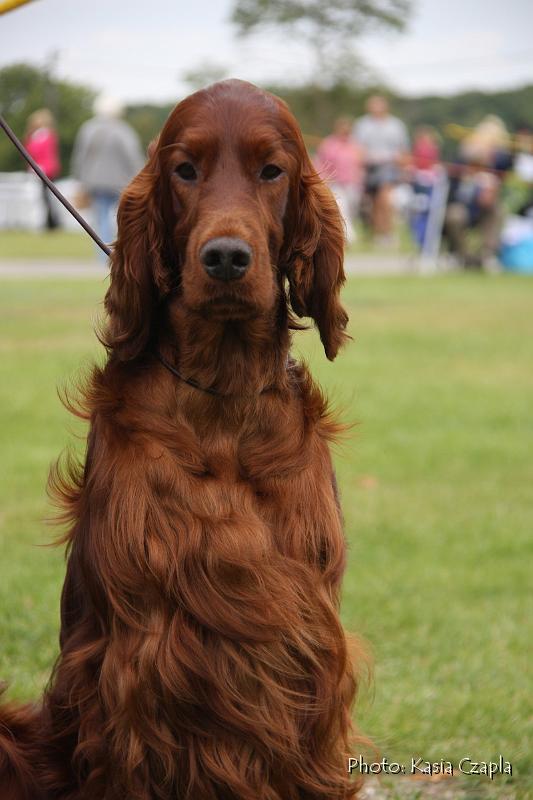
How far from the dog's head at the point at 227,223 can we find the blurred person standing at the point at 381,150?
21.5 meters

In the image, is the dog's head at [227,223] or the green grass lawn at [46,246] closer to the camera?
the dog's head at [227,223]

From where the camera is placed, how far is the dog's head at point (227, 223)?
241 centimetres

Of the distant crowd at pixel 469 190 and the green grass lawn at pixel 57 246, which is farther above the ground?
the distant crowd at pixel 469 190

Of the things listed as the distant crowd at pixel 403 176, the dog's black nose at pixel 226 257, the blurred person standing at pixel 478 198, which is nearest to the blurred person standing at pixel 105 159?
the distant crowd at pixel 403 176

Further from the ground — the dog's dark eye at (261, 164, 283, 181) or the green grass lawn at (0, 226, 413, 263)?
the dog's dark eye at (261, 164, 283, 181)

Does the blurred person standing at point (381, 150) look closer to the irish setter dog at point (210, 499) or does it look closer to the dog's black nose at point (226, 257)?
the irish setter dog at point (210, 499)

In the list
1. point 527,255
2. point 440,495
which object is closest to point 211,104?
point 440,495

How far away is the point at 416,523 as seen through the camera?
6012 mm

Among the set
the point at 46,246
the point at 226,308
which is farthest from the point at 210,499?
the point at 46,246

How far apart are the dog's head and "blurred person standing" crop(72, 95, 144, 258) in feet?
44.4

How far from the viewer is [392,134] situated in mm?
24344

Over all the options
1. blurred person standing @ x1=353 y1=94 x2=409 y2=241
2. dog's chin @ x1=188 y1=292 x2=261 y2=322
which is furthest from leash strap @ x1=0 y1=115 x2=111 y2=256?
blurred person standing @ x1=353 y1=94 x2=409 y2=241

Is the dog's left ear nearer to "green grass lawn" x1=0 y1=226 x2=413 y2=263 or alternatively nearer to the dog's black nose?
the dog's black nose

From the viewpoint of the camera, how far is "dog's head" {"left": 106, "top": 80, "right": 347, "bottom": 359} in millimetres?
2414
